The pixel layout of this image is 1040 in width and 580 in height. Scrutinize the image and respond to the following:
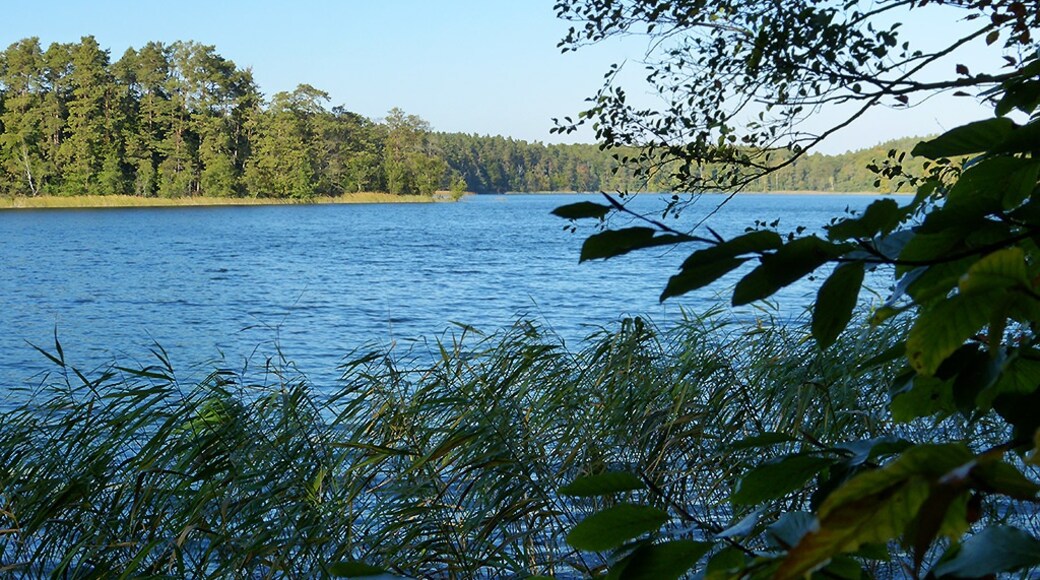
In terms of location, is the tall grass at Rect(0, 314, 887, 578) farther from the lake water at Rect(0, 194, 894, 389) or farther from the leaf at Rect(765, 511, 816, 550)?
the leaf at Rect(765, 511, 816, 550)

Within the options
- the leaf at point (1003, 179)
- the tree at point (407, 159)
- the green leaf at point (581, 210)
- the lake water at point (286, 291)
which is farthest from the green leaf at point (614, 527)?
the tree at point (407, 159)

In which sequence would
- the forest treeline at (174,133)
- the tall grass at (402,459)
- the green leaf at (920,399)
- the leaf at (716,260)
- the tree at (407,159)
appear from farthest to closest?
1. the tree at (407,159)
2. the forest treeline at (174,133)
3. the tall grass at (402,459)
4. the green leaf at (920,399)
5. the leaf at (716,260)

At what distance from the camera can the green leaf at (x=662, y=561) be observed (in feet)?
2.22

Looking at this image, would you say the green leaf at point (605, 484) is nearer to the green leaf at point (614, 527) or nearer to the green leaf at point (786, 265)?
the green leaf at point (614, 527)

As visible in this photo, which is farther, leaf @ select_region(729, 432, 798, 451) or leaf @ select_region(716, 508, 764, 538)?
leaf @ select_region(729, 432, 798, 451)

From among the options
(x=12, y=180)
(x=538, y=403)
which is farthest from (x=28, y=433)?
(x=12, y=180)

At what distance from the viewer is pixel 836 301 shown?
66cm

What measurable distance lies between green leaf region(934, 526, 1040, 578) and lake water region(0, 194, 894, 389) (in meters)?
1.83

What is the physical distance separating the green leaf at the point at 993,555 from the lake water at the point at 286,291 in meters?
1.83

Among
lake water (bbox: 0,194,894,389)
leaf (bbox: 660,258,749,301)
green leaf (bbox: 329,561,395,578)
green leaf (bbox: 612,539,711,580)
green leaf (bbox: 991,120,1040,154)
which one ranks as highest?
green leaf (bbox: 991,120,1040,154)

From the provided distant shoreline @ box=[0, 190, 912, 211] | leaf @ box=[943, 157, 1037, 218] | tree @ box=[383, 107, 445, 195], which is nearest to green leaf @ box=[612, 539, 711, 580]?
leaf @ box=[943, 157, 1037, 218]

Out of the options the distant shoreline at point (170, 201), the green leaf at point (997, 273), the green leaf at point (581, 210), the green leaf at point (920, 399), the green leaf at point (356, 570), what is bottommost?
the distant shoreline at point (170, 201)

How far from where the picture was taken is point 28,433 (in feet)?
15.0

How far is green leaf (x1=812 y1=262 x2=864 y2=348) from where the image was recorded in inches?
25.3
